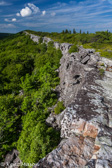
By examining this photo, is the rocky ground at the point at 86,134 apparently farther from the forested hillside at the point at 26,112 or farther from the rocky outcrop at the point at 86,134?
the forested hillside at the point at 26,112

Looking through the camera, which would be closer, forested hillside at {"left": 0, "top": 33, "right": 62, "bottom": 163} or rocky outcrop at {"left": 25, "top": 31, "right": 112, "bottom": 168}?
rocky outcrop at {"left": 25, "top": 31, "right": 112, "bottom": 168}

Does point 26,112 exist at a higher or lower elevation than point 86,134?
lower

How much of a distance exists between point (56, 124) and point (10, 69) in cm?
3936

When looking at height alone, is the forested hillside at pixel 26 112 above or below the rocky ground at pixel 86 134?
below

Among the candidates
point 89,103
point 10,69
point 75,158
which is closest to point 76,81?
point 89,103

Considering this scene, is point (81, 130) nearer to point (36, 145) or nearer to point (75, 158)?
point (75, 158)

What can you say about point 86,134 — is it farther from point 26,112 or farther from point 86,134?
point 26,112

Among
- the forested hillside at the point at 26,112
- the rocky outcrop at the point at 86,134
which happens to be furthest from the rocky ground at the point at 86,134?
the forested hillside at the point at 26,112

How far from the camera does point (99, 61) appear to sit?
25.4 meters

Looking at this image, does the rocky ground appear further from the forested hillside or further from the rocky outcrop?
the forested hillside

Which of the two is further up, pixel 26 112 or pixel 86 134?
pixel 86 134

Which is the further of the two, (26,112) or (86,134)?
(26,112)

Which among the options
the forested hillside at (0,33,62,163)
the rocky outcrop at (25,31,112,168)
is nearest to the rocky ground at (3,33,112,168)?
the rocky outcrop at (25,31,112,168)

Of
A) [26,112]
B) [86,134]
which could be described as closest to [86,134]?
[86,134]
